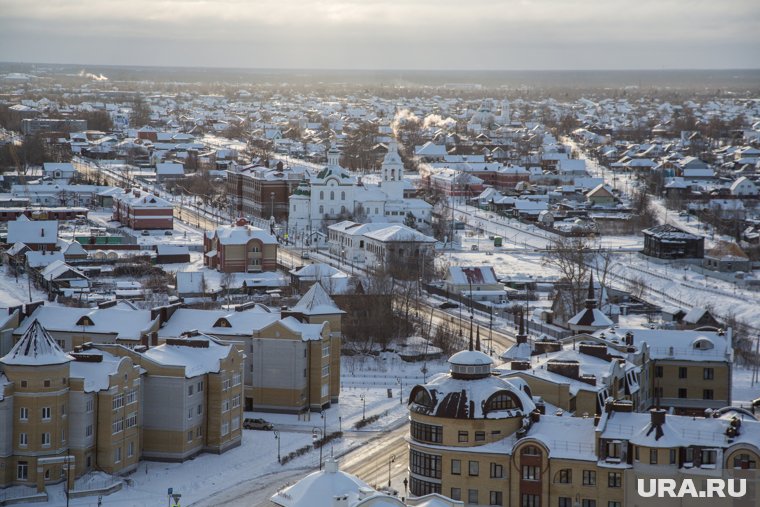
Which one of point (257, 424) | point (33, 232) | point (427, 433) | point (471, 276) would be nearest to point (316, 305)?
point (257, 424)

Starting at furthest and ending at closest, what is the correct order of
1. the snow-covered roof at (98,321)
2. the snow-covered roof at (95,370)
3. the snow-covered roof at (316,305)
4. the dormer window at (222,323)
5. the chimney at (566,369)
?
the snow-covered roof at (316,305) → the dormer window at (222,323) → the snow-covered roof at (98,321) → the chimney at (566,369) → the snow-covered roof at (95,370)

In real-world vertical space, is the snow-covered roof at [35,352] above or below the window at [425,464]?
above

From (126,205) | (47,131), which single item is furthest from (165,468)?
(47,131)

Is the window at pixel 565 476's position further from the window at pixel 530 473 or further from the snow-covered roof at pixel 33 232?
the snow-covered roof at pixel 33 232

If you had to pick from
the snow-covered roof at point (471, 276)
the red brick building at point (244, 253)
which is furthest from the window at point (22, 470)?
the red brick building at point (244, 253)

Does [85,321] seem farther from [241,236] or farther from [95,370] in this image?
[241,236]

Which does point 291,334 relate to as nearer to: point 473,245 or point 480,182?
point 473,245

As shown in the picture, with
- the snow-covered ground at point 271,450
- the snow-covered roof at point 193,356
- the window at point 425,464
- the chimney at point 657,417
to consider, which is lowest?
the snow-covered ground at point 271,450
